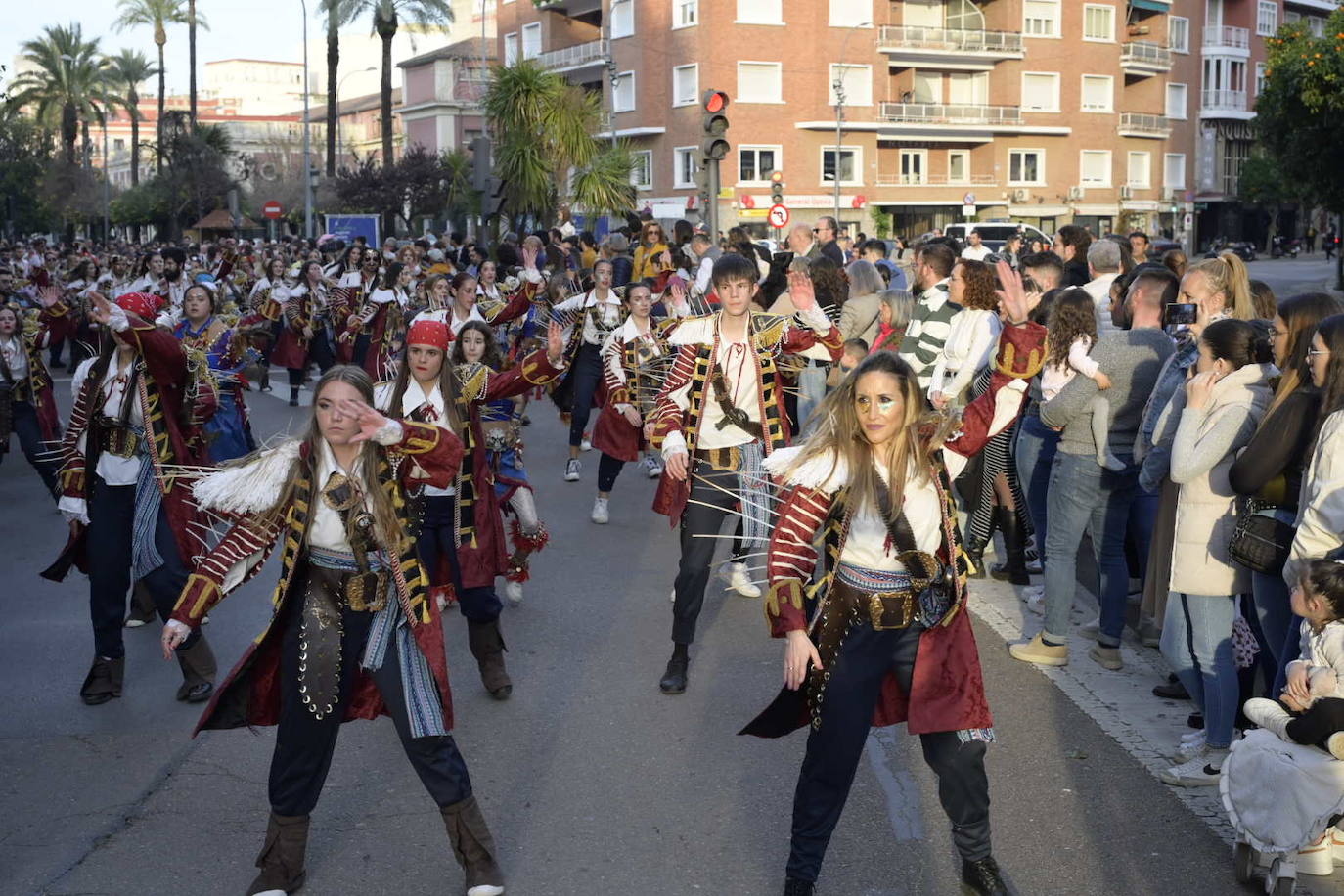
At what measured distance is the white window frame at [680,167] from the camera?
56312mm

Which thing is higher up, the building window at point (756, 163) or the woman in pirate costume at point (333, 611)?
the building window at point (756, 163)

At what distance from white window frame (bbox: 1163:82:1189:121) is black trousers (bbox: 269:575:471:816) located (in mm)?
71948

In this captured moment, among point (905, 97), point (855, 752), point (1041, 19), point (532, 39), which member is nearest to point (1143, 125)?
point (1041, 19)

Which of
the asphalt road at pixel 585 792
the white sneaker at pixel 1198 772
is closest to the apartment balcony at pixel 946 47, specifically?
the asphalt road at pixel 585 792

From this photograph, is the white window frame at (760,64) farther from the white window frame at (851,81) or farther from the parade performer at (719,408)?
the parade performer at (719,408)

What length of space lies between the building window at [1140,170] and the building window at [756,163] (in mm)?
20270

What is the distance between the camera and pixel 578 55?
61.0 meters

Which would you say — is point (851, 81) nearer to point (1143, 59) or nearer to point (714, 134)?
point (1143, 59)

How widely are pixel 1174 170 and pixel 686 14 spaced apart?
29.2 metres

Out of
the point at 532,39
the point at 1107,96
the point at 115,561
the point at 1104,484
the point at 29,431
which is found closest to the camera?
the point at 115,561

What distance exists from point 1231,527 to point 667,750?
243 cm

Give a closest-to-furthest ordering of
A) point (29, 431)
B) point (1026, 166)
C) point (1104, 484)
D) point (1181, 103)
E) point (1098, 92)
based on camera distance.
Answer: point (1104, 484)
point (29, 431)
point (1026, 166)
point (1098, 92)
point (1181, 103)

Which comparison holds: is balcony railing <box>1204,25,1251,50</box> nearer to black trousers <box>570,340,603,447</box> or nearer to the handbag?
black trousers <box>570,340,603,447</box>

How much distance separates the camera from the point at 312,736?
457 centimetres
